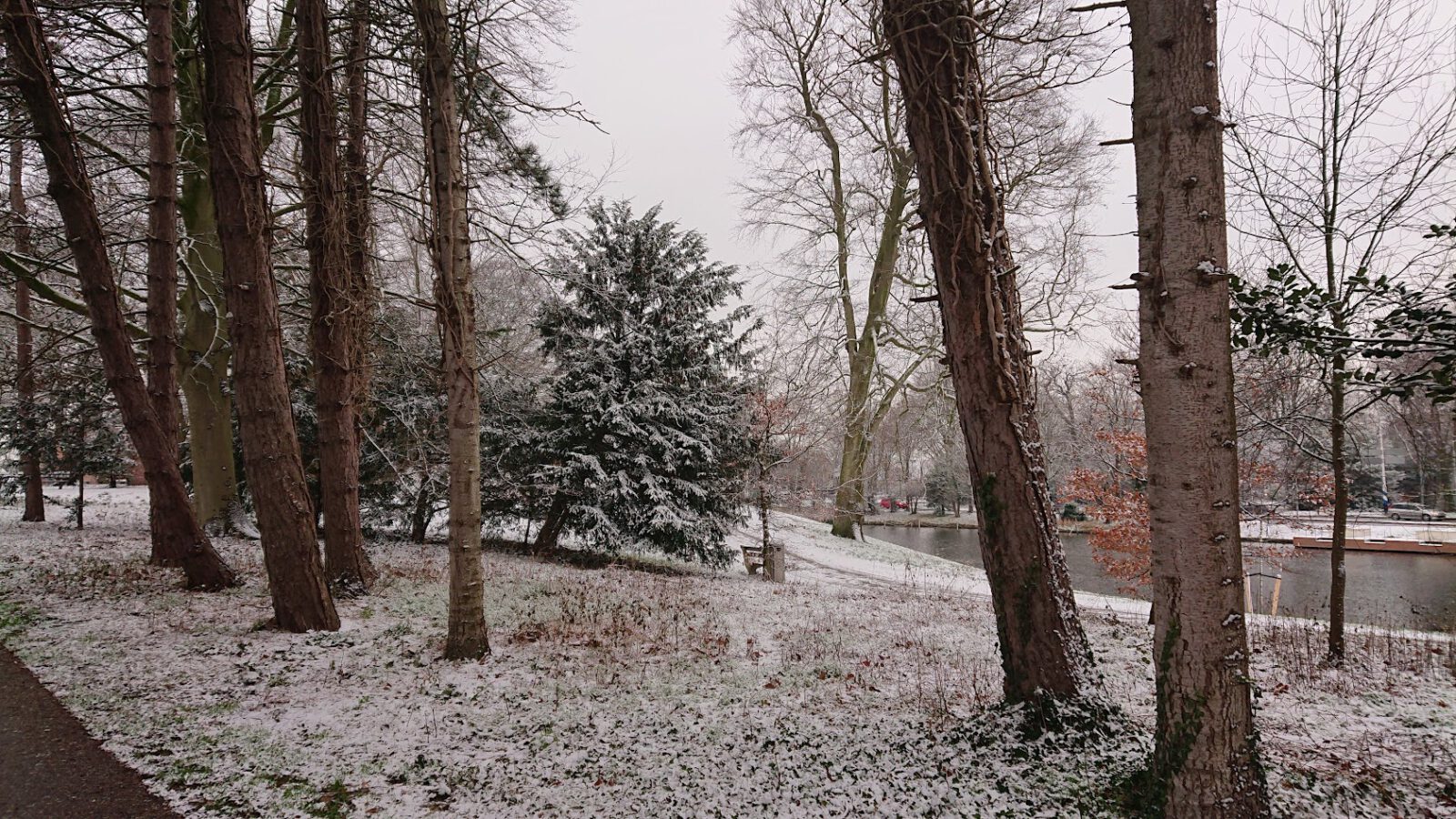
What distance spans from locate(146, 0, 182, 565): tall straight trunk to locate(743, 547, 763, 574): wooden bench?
8738 mm

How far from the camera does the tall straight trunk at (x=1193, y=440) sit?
94.0 inches

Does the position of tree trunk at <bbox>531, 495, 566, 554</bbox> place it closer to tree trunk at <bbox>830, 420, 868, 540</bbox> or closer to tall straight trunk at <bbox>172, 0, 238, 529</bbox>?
tall straight trunk at <bbox>172, 0, 238, 529</bbox>

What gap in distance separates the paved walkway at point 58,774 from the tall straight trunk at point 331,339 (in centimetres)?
293

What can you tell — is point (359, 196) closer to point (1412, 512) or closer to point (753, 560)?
point (753, 560)

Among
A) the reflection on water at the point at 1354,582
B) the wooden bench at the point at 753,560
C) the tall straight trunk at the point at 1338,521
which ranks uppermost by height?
the tall straight trunk at the point at 1338,521

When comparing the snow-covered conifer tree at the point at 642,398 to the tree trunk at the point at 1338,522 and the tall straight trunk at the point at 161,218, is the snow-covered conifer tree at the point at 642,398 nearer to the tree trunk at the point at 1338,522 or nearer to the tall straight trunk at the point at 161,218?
the tall straight trunk at the point at 161,218

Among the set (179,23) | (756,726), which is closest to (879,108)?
(179,23)

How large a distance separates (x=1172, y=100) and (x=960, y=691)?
3.53m

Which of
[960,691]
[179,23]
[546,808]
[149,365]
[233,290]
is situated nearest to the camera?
[546,808]

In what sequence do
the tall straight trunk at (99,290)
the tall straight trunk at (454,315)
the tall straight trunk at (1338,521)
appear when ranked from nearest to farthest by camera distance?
the tall straight trunk at (454,315) < the tall straight trunk at (1338,521) < the tall straight trunk at (99,290)

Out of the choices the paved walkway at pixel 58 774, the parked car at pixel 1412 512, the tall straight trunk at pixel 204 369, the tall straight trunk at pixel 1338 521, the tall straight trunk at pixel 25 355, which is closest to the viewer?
the paved walkway at pixel 58 774

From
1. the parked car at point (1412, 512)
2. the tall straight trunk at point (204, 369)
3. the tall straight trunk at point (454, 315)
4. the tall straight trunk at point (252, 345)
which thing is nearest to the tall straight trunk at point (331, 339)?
the tall straight trunk at point (252, 345)

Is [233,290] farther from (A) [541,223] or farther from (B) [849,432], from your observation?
(B) [849,432]

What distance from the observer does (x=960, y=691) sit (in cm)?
417
